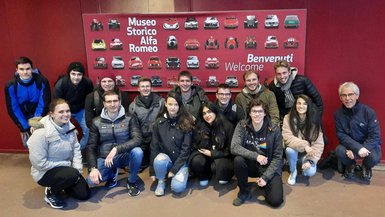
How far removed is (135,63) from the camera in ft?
13.6

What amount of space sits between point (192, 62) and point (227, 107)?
0.78 meters

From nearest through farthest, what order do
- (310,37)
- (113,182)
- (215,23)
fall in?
(113,182) → (310,37) → (215,23)

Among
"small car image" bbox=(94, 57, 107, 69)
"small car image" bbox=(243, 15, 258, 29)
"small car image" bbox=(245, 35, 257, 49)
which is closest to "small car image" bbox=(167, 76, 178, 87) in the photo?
"small car image" bbox=(94, 57, 107, 69)

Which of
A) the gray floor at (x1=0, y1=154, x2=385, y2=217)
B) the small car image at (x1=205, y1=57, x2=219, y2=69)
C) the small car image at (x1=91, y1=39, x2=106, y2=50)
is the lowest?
the gray floor at (x1=0, y1=154, x2=385, y2=217)

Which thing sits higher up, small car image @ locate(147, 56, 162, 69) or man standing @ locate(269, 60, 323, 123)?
small car image @ locate(147, 56, 162, 69)

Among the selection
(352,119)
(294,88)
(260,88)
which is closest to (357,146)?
(352,119)

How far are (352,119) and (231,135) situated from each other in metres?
1.27

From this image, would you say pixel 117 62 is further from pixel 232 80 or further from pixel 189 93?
pixel 232 80

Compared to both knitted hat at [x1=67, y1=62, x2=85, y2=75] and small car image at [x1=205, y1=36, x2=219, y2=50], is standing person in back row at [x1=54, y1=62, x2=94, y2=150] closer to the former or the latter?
knitted hat at [x1=67, y1=62, x2=85, y2=75]

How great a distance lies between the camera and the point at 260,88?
3.72 metres

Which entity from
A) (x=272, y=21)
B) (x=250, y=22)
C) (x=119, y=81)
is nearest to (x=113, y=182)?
(x=119, y=81)

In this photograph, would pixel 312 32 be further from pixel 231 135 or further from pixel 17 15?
pixel 17 15

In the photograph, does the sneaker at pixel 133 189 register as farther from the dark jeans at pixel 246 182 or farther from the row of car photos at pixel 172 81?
the row of car photos at pixel 172 81

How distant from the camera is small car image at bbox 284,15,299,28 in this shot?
372 cm
